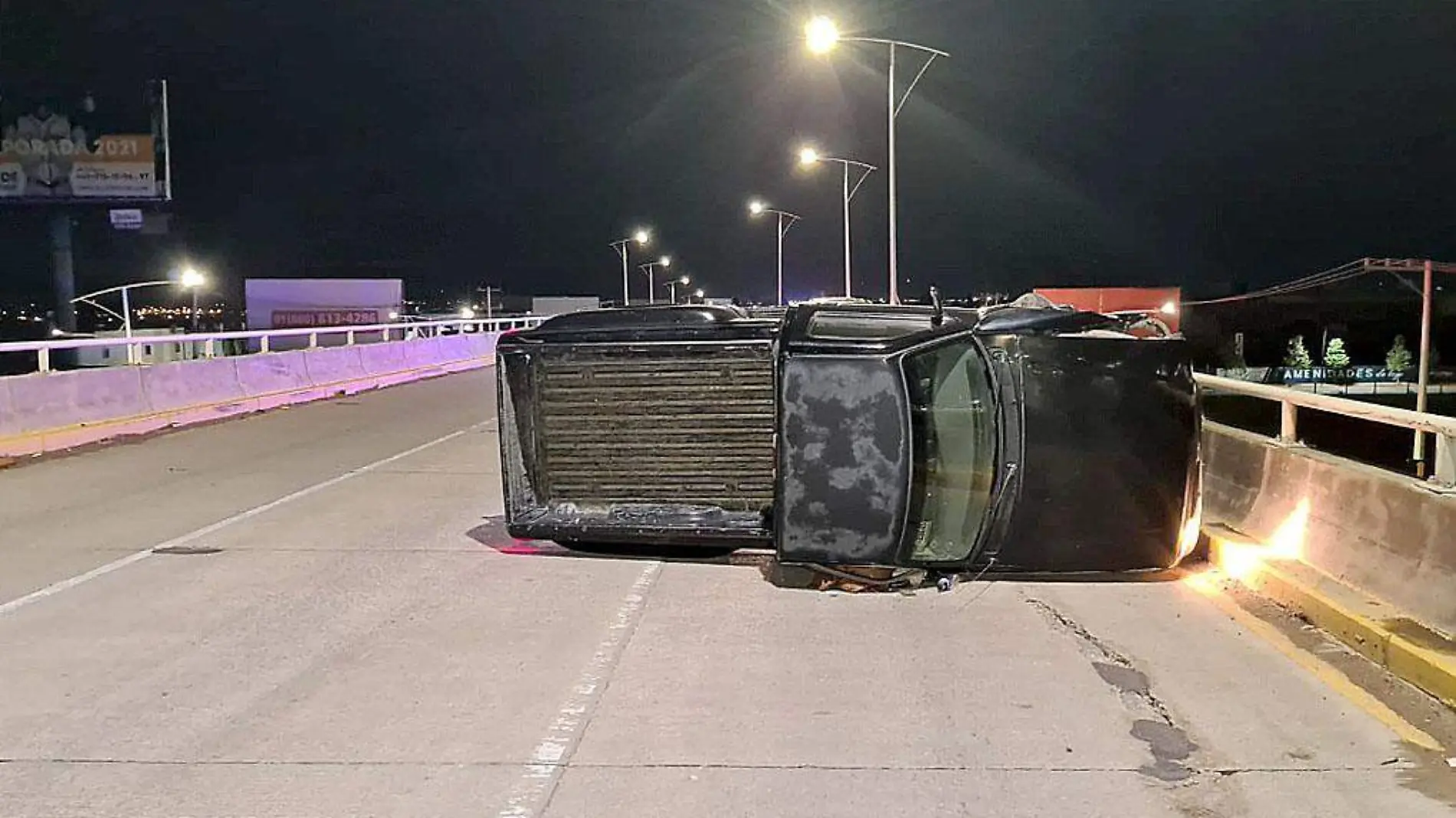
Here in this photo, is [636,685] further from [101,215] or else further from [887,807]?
[101,215]

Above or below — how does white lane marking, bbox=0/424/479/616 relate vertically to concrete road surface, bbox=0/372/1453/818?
above

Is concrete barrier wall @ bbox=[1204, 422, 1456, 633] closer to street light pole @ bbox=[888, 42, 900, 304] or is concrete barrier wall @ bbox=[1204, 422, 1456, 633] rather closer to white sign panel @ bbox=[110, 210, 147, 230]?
street light pole @ bbox=[888, 42, 900, 304]

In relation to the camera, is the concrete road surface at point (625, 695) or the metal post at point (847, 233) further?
the metal post at point (847, 233)

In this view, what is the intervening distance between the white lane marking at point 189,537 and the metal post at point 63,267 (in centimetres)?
6149

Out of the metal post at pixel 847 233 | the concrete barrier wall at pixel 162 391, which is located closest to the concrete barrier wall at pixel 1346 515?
the concrete barrier wall at pixel 162 391

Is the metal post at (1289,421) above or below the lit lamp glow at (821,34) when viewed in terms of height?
below

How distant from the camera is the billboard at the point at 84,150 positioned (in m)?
64.2

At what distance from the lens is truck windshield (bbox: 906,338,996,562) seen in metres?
7.31

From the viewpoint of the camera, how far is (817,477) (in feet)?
23.4

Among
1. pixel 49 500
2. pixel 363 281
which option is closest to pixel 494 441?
pixel 49 500

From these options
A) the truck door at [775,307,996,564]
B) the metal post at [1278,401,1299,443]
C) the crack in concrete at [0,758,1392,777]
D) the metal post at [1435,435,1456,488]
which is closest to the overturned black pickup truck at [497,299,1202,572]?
the truck door at [775,307,996,564]

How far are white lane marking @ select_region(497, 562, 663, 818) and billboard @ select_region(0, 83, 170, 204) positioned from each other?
6409 centimetres

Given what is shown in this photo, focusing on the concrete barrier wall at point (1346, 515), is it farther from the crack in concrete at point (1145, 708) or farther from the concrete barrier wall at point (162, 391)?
the concrete barrier wall at point (162, 391)

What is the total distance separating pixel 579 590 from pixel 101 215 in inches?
2860
